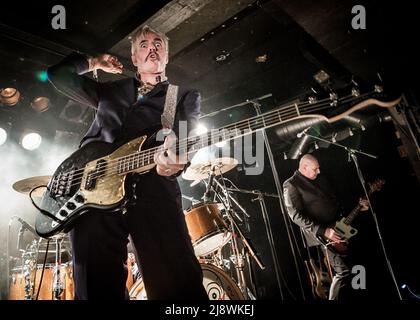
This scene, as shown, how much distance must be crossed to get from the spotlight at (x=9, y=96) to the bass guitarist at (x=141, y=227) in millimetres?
3792

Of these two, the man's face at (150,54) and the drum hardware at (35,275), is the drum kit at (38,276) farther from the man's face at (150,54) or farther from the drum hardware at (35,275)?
the man's face at (150,54)

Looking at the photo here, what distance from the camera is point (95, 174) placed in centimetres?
238

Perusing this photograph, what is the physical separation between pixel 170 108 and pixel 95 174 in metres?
0.83

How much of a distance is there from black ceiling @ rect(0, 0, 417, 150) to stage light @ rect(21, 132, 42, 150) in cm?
27

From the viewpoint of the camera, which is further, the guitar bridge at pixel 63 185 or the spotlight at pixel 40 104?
the spotlight at pixel 40 104

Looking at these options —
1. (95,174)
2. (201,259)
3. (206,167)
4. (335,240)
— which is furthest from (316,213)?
(95,174)

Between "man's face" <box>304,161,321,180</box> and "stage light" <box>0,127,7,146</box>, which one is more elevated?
"stage light" <box>0,127,7,146</box>

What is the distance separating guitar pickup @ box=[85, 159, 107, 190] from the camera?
2.32m

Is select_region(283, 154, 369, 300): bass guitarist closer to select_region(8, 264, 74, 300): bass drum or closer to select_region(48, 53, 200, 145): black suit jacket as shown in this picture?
select_region(48, 53, 200, 145): black suit jacket

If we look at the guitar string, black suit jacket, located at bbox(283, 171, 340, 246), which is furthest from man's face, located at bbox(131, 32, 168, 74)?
black suit jacket, located at bbox(283, 171, 340, 246)

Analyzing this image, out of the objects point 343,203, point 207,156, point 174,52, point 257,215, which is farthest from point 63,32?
point 343,203

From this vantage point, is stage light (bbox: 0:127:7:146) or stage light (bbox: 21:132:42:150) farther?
stage light (bbox: 21:132:42:150)

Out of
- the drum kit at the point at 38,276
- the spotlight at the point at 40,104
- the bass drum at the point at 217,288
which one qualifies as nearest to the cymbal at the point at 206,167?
the bass drum at the point at 217,288

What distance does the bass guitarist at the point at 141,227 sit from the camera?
1.97m
